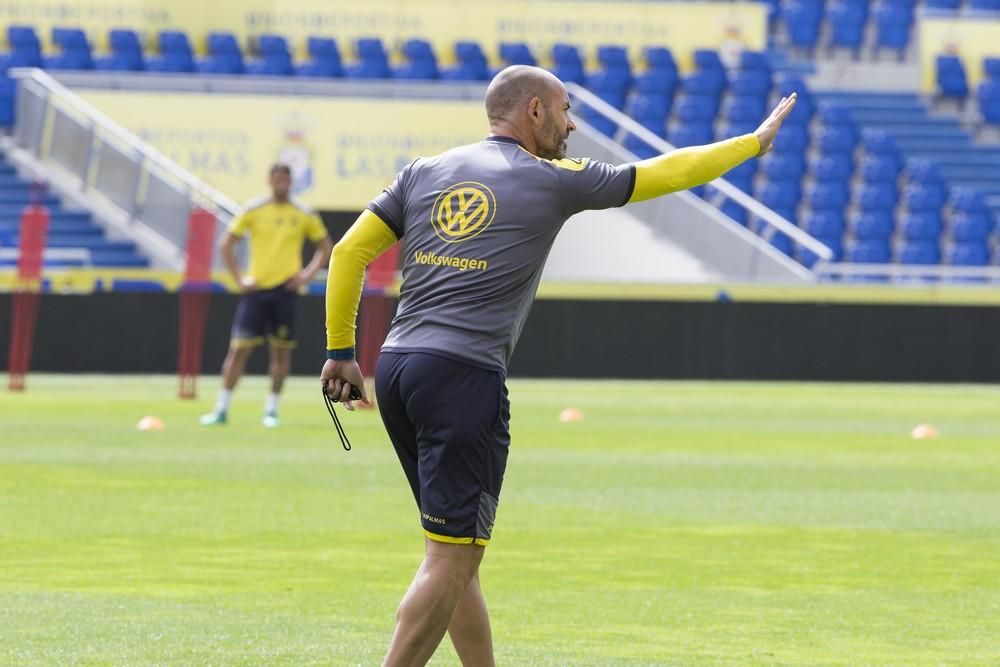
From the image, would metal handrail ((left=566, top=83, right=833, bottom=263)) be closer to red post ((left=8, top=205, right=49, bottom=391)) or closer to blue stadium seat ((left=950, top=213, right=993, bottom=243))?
blue stadium seat ((left=950, top=213, right=993, bottom=243))

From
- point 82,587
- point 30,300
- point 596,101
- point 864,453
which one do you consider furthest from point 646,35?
point 82,587

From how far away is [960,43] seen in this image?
4059cm

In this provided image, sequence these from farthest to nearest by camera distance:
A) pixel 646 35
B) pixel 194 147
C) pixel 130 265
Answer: pixel 646 35
pixel 194 147
pixel 130 265

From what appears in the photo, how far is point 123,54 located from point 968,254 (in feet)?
47.0

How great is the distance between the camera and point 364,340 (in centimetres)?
2731

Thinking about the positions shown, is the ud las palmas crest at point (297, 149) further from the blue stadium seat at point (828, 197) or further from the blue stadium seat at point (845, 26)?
the blue stadium seat at point (845, 26)

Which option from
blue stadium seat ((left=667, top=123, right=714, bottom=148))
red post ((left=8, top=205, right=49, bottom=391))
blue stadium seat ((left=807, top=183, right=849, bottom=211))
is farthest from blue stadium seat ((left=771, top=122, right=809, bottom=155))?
red post ((left=8, top=205, right=49, bottom=391))

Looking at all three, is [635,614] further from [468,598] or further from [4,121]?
[4,121]

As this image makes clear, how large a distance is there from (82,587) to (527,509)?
13.7ft

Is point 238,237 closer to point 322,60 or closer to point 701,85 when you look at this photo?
point 322,60

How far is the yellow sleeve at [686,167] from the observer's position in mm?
6191

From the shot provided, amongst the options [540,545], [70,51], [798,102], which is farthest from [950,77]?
[540,545]

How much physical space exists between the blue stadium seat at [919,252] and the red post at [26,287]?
48.9ft

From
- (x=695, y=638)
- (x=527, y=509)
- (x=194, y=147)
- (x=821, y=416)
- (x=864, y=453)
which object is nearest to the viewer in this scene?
(x=695, y=638)
